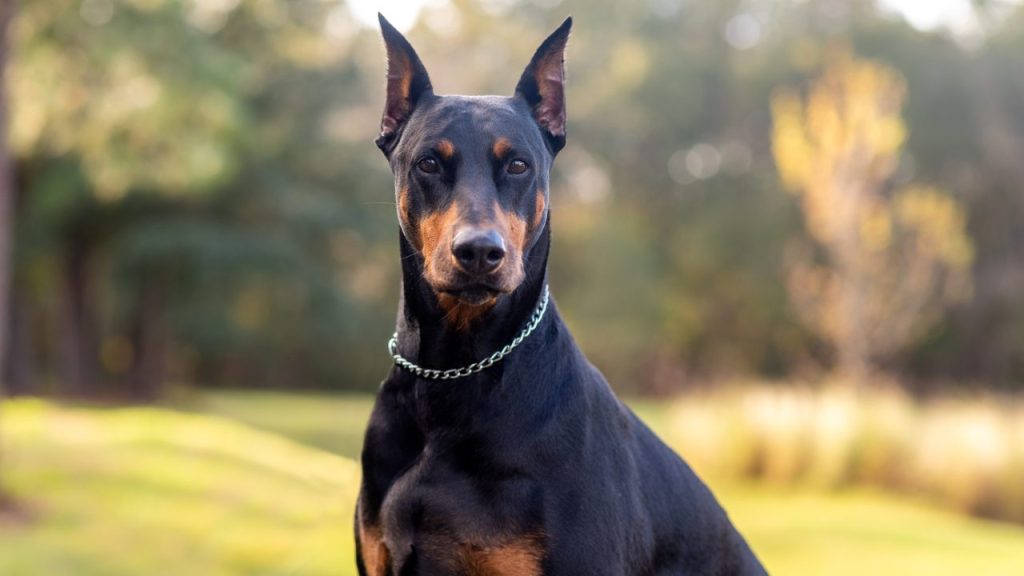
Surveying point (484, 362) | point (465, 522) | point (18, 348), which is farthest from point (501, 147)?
point (18, 348)

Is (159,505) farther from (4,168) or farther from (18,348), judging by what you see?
(18,348)

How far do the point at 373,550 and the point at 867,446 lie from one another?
34.1 feet

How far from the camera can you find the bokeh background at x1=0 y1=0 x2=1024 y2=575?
9797 mm

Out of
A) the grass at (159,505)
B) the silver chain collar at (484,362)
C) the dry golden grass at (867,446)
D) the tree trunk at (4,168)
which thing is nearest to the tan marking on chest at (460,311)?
the silver chain collar at (484,362)

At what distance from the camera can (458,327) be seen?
3.09 metres

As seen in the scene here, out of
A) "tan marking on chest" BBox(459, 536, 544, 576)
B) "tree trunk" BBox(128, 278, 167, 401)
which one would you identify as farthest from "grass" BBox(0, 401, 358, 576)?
"tree trunk" BBox(128, 278, 167, 401)

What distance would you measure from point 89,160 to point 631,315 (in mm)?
21500

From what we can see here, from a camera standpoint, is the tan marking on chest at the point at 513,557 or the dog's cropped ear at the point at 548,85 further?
the dog's cropped ear at the point at 548,85

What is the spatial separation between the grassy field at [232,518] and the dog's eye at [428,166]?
5192 mm

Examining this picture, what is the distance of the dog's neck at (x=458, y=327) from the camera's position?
10.1 feet

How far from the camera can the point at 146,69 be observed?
973 cm

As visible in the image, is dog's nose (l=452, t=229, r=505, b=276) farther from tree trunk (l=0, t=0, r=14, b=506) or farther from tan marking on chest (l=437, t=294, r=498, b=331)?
tree trunk (l=0, t=0, r=14, b=506)

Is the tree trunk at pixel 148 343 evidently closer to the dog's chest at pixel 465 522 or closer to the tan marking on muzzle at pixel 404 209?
the tan marking on muzzle at pixel 404 209

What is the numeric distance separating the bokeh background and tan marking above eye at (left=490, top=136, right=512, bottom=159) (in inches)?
212
